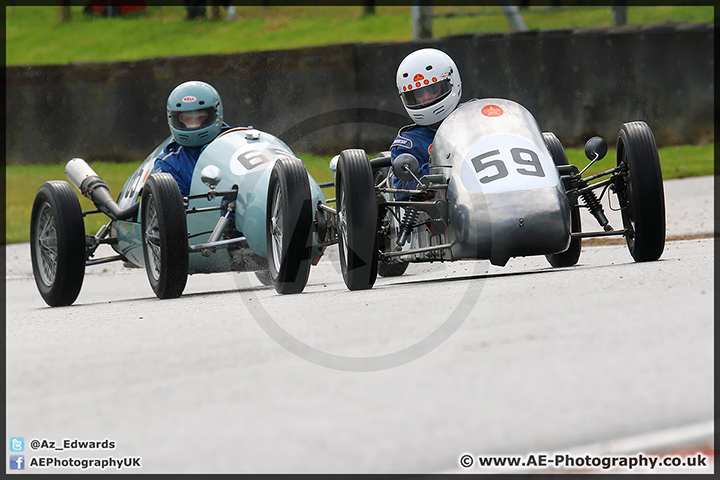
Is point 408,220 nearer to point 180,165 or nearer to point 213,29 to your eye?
point 180,165

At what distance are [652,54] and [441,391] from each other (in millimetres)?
14933

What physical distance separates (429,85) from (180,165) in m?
2.29

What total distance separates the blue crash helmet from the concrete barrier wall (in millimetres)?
9791

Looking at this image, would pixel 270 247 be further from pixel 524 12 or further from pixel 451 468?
pixel 524 12

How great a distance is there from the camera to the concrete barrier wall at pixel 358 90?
17422 millimetres

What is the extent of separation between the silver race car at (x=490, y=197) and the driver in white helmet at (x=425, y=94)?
47 cm

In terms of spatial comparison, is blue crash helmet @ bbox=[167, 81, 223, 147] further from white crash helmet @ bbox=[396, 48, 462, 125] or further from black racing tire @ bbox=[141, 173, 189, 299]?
white crash helmet @ bbox=[396, 48, 462, 125]

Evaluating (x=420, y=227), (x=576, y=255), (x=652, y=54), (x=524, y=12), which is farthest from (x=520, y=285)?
(x=524, y=12)

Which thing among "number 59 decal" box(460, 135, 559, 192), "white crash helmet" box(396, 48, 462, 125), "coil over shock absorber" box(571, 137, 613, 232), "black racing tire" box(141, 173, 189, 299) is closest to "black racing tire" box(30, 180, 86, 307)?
"black racing tire" box(141, 173, 189, 299)

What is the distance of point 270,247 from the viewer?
727 centimetres

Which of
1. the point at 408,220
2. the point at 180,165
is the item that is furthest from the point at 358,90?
the point at 408,220

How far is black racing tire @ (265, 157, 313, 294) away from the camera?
6.73 meters

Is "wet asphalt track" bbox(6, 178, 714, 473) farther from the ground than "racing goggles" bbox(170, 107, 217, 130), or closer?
closer

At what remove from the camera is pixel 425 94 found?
286 inches
